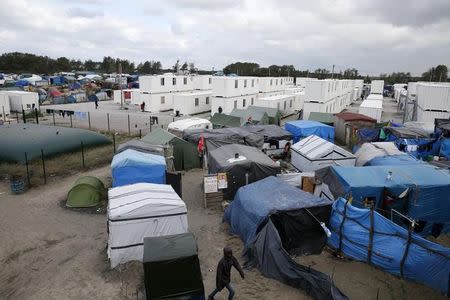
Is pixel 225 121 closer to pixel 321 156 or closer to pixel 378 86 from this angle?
pixel 321 156

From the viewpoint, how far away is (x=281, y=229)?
1034 cm

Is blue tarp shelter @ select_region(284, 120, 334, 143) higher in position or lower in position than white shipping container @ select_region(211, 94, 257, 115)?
lower

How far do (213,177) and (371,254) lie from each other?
678 centimetres

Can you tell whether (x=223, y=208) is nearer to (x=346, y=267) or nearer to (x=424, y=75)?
(x=346, y=267)

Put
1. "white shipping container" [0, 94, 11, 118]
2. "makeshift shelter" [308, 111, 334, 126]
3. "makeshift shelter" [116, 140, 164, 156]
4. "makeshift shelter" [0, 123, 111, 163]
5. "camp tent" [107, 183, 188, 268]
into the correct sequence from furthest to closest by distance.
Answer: "white shipping container" [0, 94, 11, 118] → "makeshift shelter" [308, 111, 334, 126] → "makeshift shelter" [0, 123, 111, 163] → "makeshift shelter" [116, 140, 164, 156] → "camp tent" [107, 183, 188, 268]

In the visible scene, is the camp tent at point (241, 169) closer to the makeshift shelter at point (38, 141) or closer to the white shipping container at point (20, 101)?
the makeshift shelter at point (38, 141)

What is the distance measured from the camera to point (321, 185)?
43.4ft

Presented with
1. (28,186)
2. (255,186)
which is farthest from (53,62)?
(255,186)

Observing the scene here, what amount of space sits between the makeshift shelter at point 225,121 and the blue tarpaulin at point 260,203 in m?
15.4

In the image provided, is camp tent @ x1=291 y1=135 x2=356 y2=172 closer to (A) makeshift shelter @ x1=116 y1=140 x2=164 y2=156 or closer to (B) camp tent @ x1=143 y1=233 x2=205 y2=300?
(A) makeshift shelter @ x1=116 y1=140 x2=164 y2=156

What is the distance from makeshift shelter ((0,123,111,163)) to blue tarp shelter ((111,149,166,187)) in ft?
22.8

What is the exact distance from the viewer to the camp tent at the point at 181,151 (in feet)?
62.7

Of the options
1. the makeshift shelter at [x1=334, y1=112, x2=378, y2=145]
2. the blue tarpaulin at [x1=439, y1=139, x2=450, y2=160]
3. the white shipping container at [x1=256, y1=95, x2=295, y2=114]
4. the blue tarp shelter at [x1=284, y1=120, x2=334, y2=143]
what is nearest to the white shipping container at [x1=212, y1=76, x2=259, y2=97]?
the white shipping container at [x1=256, y1=95, x2=295, y2=114]

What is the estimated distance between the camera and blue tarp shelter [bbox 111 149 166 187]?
1417cm
